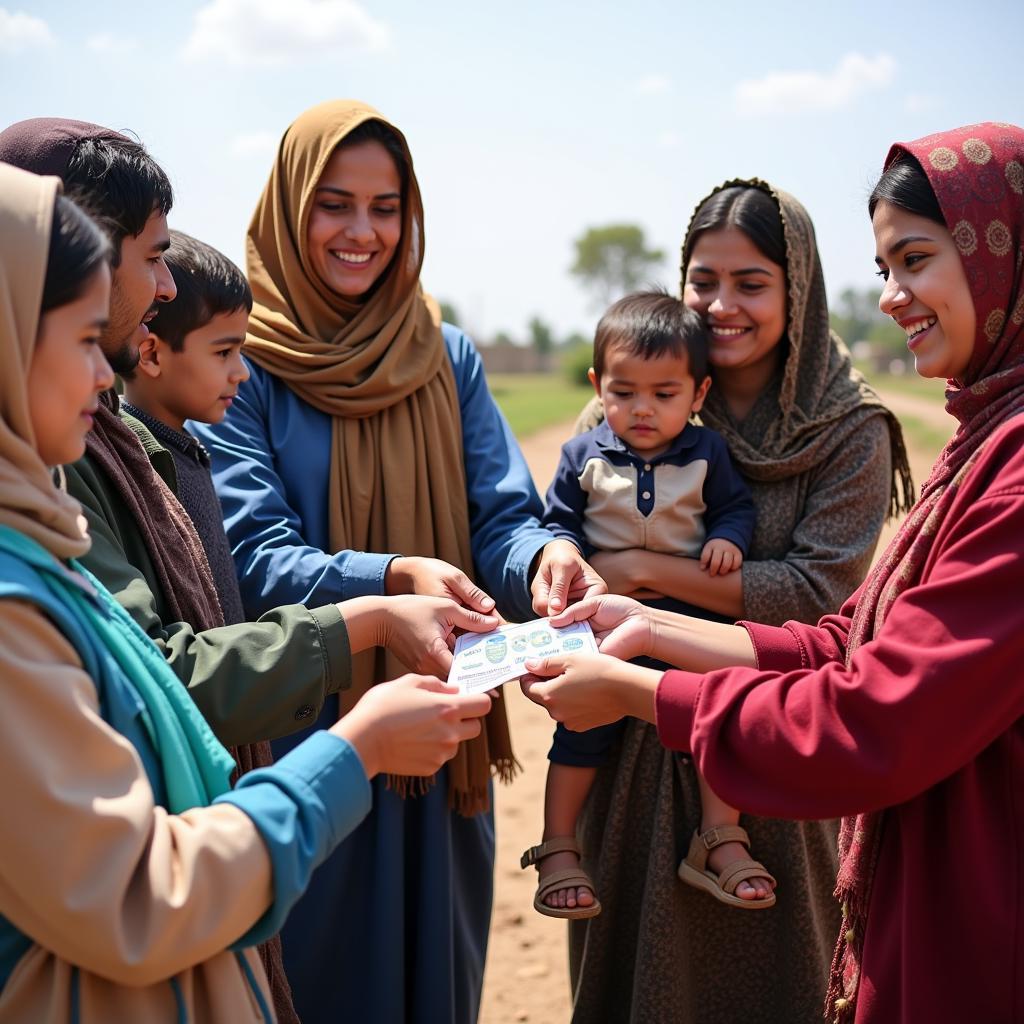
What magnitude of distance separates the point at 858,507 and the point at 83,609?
248 cm

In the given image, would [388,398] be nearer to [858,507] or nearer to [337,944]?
[858,507]

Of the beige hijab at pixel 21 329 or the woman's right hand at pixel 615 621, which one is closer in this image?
the beige hijab at pixel 21 329

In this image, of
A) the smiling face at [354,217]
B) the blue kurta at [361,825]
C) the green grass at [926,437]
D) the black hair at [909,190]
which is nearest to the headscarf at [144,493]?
the blue kurta at [361,825]

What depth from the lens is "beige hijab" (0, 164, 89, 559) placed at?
163 centimetres

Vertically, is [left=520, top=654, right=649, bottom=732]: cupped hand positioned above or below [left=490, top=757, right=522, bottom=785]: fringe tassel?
above

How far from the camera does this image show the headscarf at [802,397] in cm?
347

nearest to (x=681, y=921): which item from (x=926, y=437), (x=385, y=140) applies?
(x=385, y=140)

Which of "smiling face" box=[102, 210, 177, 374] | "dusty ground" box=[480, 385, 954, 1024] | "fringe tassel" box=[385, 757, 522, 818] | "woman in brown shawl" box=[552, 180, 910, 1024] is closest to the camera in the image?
"smiling face" box=[102, 210, 177, 374]

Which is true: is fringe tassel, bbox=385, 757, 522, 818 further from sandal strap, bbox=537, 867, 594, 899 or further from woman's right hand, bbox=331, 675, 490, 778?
woman's right hand, bbox=331, 675, 490, 778

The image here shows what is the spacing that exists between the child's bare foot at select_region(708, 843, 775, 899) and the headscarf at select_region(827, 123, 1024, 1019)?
71cm

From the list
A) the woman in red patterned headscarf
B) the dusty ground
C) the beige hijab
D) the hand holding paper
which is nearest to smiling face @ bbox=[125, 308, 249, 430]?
the hand holding paper

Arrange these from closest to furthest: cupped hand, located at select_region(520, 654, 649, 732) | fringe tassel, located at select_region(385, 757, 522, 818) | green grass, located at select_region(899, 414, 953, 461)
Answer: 1. cupped hand, located at select_region(520, 654, 649, 732)
2. fringe tassel, located at select_region(385, 757, 522, 818)
3. green grass, located at select_region(899, 414, 953, 461)

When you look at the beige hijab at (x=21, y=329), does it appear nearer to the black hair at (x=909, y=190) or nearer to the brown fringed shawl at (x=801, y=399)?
the black hair at (x=909, y=190)

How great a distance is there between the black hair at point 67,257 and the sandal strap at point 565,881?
7.45 ft
